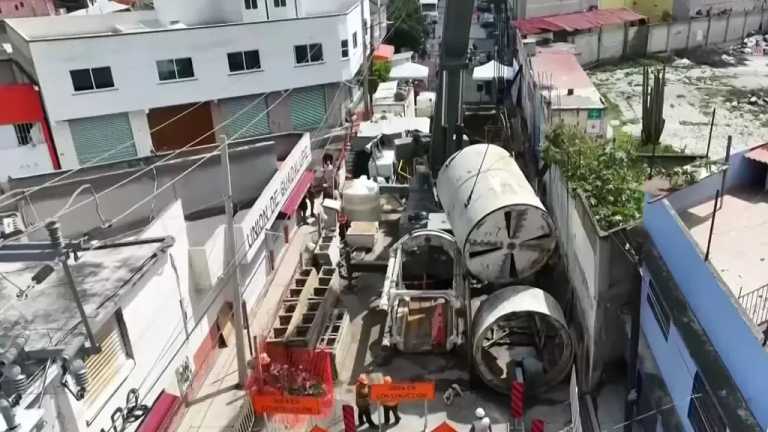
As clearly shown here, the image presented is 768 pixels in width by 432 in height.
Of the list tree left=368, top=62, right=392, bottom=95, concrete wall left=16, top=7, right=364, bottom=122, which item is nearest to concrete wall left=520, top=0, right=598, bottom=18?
tree left=368, top=62, right=392, bottom=95

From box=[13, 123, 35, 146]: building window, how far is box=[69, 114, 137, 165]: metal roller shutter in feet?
5.87

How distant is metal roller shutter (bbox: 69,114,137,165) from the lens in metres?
28.9

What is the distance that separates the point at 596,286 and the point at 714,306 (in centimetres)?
325

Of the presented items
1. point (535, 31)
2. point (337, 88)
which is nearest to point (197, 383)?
point (337, 88)

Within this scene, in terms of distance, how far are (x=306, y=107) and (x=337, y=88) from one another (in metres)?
2.07

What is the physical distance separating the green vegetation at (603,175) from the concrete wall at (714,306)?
102 centimetres

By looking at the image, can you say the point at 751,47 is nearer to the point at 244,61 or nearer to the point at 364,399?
the point at 244,61

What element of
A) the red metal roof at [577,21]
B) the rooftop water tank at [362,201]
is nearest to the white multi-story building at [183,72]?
the rooftop water tank at [362,201]

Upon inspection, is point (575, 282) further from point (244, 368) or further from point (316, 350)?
point (244, 368)

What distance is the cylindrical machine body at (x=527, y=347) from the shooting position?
12.6 m

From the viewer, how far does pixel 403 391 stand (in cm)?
1141

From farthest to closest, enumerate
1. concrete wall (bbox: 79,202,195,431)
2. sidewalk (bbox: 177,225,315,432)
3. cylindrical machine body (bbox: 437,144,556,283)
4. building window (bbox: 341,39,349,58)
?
building window (bbox: 341,39,349,58)
cylindrical machine body (bbox: 437,144,556,283)
sidewalk (bbox: 177,225,315,432)
concrete wall (bbox: 79,202,195,431)

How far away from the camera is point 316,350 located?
45.4 feet

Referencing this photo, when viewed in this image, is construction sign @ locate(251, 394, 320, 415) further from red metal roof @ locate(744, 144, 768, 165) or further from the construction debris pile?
the construction debris pile
